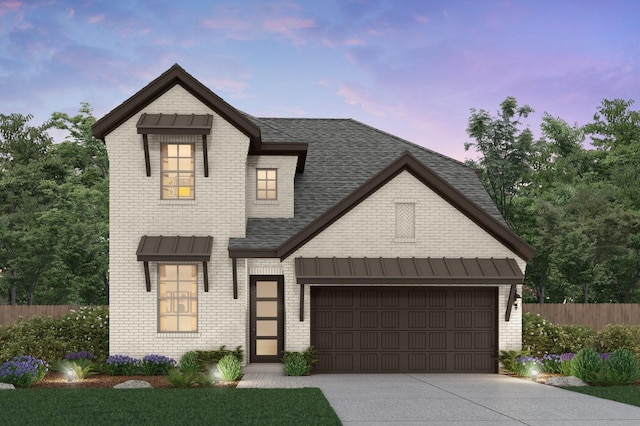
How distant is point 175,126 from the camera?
65.8 ft

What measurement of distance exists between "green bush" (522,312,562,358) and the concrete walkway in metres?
1.61

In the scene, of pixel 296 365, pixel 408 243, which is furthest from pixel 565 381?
pixel 296 365

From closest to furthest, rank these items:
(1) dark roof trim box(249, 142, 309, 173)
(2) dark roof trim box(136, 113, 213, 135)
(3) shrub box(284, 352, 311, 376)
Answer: (3) shrub box(284, 352, 311, 376)
(2) dark roof trim box(136, 113, 213, 135)
(1) dark roof trim box(249, 142, 309, 173)

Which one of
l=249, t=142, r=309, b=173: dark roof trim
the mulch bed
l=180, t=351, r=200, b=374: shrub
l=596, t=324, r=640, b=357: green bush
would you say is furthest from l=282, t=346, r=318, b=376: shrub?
l=596, t=324, r=640, b=357: green bush

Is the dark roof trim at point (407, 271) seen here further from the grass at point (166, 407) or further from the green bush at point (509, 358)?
the grass at point (166, 407)

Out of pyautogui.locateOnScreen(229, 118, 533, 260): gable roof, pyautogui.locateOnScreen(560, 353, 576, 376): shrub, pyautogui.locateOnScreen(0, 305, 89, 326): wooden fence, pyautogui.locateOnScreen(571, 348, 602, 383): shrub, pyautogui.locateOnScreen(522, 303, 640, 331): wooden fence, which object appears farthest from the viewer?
pyautogui.locateOnScreen(522, 303, 640, 331): wooden fence

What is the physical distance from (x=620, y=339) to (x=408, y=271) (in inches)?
263

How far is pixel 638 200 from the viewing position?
4512 centimetres

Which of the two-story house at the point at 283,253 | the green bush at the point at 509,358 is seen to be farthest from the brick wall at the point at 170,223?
the green bush at the point at 509,358

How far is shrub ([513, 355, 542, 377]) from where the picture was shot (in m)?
19.2

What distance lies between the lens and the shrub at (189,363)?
62.1ft

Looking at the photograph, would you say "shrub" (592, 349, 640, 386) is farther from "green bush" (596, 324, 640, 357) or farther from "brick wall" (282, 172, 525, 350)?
"brick wall" (282, 172, 525, 350)

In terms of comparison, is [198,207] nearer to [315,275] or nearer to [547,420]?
[315,275]

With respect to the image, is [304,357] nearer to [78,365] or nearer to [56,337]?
[78,365]
